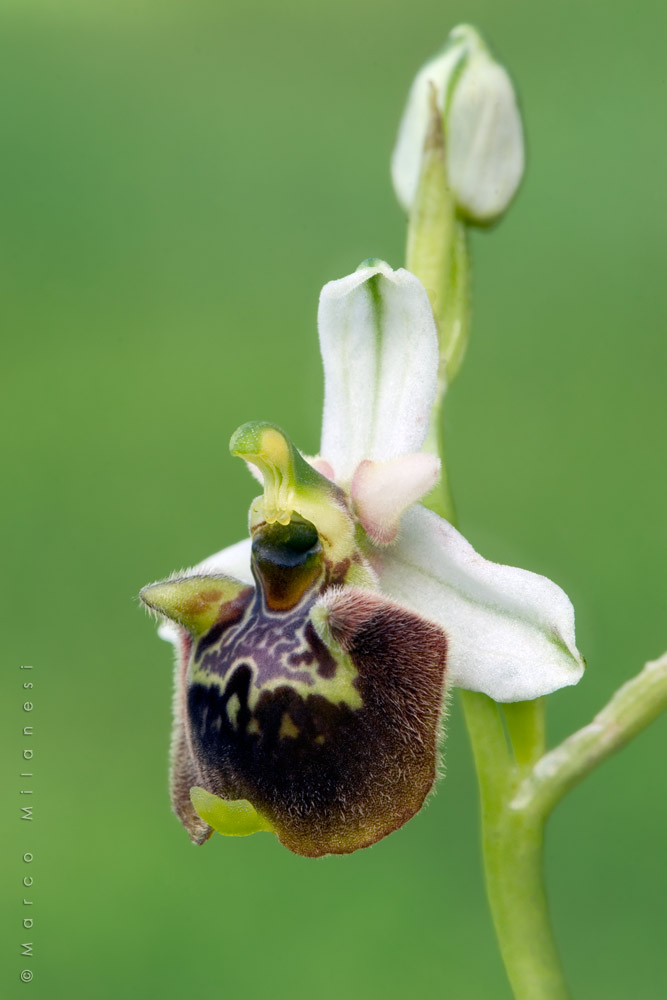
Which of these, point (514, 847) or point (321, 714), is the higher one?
point (321, 714)

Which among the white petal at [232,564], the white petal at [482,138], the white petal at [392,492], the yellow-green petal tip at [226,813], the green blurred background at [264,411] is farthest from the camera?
the green blurred background at [264,411]

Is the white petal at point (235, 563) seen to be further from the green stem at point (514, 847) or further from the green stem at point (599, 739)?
the green stem at point (599, 739)

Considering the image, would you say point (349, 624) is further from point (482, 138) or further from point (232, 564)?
point (482, 138)

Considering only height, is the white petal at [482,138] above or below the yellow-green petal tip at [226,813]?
above

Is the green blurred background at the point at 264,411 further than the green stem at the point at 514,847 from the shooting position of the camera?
Yes

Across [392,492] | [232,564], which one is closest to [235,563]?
[232,564]

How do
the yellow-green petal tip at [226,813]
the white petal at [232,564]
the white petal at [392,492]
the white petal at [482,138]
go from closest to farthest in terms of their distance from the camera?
the yellow-green petal tip at [226,813]
the white petal at [392,492]
the white petal at [232,564]
the white petal at [482,138]

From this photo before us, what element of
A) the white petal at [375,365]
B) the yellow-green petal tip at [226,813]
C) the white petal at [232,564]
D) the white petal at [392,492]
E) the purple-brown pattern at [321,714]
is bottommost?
the yellow-green petal tip at [226,813]

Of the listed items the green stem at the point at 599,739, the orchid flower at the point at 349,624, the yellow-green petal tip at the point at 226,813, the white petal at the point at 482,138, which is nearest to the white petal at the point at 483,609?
the orchid flower at the point at 349,624
